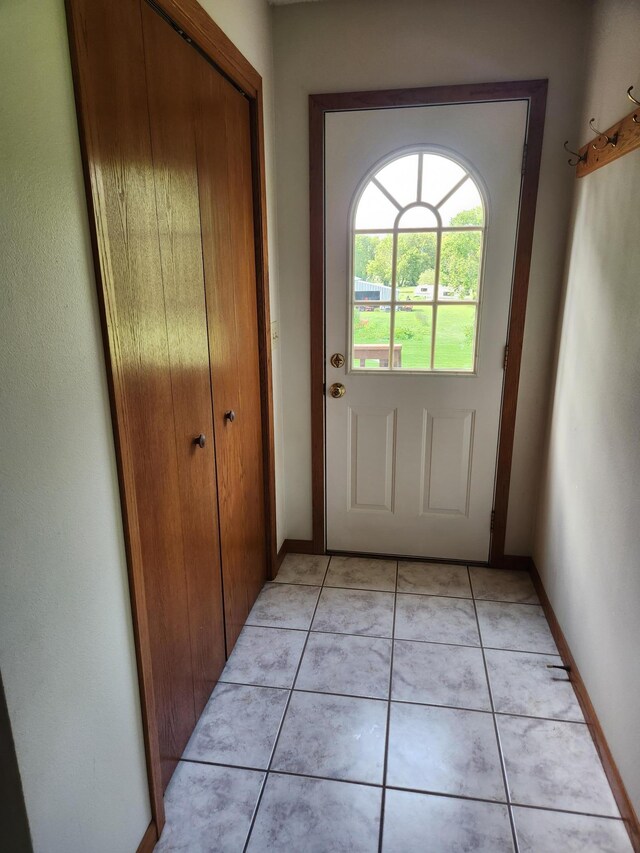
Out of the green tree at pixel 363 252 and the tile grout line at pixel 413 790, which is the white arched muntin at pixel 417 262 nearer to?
the green tree at pixel 363 252

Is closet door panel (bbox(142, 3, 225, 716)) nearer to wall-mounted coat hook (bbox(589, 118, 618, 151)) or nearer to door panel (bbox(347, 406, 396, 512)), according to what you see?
door panel (bbox(347, 406, 396, 512))

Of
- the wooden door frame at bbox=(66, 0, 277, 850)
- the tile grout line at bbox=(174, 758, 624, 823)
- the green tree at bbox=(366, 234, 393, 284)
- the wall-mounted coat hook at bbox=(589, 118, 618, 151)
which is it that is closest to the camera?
the wooden door frame at bbox=(66, 0, 277, 850)

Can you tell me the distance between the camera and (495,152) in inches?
86.4

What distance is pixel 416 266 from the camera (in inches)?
92.4

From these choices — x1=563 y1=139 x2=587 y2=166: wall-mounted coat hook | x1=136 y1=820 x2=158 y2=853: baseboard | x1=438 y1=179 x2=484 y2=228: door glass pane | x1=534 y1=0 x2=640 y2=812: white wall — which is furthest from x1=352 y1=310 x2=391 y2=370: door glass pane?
x1=136 y1=820 x2=158 y2=853: baseboard

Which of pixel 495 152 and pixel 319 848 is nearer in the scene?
pixel 319 848

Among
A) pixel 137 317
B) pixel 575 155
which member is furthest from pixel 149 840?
pixel 575 155

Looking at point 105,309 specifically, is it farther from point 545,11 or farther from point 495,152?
point 545,11

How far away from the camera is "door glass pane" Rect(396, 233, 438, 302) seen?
2.32m

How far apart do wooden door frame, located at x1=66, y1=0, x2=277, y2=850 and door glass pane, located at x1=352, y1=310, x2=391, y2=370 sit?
474 mm

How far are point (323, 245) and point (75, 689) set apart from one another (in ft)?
6.43

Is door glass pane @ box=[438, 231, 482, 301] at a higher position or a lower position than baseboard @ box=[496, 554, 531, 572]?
higher

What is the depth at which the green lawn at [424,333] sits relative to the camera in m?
2.39

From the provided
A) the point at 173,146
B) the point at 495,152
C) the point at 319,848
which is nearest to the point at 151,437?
the point at 173,146
